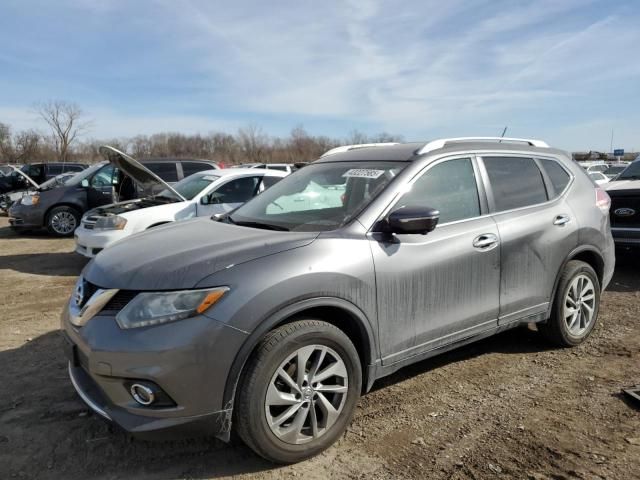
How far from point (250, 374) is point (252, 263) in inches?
22.9

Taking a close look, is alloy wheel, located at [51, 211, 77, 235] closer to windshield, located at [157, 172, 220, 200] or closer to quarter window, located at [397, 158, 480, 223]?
windshield, located at [157, 172, 220, 200]

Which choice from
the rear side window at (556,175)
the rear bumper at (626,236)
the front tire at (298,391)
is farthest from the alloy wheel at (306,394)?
the rear bumper at (626,236)

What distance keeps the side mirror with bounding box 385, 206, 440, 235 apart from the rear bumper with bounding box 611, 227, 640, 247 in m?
5.38

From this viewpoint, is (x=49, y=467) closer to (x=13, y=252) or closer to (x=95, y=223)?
(x=95, y=223)

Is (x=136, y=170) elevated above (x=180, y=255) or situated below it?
above

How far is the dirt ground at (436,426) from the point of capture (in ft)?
8.84

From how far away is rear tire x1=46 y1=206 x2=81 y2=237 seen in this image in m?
11.2

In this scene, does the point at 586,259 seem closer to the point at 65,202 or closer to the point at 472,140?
the point at 472,140

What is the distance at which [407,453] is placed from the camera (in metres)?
2.83

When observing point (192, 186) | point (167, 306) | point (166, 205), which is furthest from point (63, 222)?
point (167, 306)

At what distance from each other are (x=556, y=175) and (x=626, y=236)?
11.6 feet

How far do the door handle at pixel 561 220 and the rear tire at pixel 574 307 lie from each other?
0.38 metres

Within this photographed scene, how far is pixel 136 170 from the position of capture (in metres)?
7.98

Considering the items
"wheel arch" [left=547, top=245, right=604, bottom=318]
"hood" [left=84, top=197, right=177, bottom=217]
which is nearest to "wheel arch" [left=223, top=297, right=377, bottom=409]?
"wheel arch" [left=547, top=245, right=604, bottom=318]
